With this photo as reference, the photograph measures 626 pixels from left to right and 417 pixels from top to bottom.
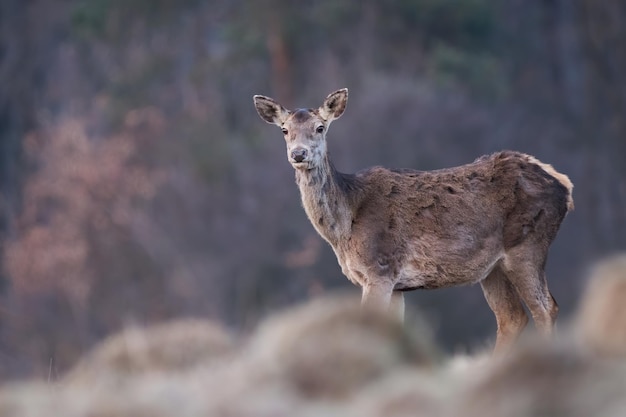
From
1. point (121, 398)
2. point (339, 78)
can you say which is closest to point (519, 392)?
point (121, 398)

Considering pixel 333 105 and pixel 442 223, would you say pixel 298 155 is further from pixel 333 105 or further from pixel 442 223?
pixel 442 223

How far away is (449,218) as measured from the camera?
1241 centimetres

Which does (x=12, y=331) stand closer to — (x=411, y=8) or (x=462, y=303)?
(x=462, y=303)

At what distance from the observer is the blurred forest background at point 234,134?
135 feet

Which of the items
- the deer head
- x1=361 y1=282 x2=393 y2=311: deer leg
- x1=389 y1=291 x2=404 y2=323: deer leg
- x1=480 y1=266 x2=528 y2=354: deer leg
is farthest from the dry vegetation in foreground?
x1=480 y1=266 x2=528 y2=354: deer leg

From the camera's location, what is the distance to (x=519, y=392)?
7.09m

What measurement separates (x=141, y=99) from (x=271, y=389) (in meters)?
41.0

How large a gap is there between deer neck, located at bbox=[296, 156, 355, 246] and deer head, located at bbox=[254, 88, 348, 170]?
126 millimetres

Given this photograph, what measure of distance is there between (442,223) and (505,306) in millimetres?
983

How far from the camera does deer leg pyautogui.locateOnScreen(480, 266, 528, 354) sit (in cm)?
1248

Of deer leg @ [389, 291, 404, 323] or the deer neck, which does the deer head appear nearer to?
the deer neck

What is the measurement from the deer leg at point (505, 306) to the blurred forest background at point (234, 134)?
24626 millimetres

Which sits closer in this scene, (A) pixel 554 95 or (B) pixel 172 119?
(B) pixel 172 119

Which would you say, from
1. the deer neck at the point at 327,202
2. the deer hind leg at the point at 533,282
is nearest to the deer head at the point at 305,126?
the deer neck at the point at 327,202
